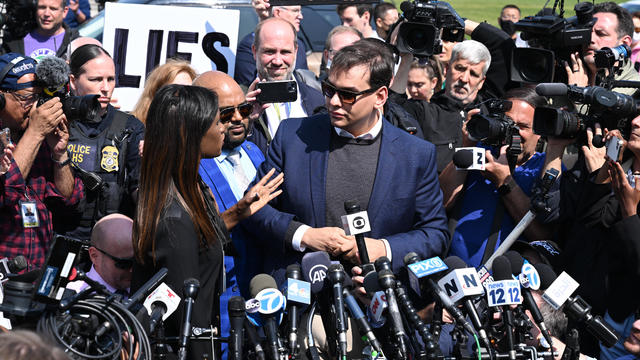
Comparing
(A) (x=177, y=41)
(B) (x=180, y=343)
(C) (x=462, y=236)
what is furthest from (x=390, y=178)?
(A) (x=177, y=41)

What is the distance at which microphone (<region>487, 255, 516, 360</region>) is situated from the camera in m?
3.36

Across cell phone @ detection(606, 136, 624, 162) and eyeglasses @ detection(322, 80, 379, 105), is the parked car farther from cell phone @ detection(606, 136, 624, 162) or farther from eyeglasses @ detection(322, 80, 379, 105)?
cell phone @ detection(606, 136, 624, 162)

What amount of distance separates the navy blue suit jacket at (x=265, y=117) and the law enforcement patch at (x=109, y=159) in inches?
33.1

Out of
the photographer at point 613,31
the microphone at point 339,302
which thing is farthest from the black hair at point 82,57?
the photographer at point 613,31

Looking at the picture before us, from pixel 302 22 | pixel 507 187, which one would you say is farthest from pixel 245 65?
pixel 302 22

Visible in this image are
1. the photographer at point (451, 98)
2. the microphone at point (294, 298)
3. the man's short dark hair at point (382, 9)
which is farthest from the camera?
the man's short dark hair at point (382, 9)

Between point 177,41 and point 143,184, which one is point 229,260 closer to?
point 143,184

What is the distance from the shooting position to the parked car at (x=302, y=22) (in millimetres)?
9211

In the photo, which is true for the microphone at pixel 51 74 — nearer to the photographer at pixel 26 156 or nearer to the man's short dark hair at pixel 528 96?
the photographer at pixel 26 156

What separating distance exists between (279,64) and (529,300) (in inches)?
108

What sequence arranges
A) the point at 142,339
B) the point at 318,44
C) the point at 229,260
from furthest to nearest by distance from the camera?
the point at 318,44 < the point at 229,260 < the point at 142,339

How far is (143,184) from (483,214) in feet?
6.96

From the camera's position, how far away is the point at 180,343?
302 centimetres

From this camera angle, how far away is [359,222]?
352 centimetres
